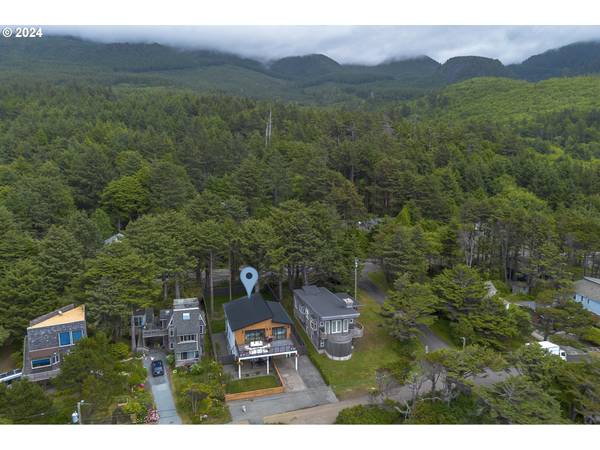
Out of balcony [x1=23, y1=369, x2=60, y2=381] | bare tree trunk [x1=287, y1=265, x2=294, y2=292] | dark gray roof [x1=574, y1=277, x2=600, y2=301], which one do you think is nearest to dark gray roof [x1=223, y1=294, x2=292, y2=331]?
bare tree trunk [x1=287, y1=265, x2=294, y2=292]

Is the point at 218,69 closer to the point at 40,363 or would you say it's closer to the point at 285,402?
the point at 40,363

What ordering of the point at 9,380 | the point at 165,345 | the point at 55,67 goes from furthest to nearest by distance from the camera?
the point at 55,67 < the point at 165,345 < the point at 9,380

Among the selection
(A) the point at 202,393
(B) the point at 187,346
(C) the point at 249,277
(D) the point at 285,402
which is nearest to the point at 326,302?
(C) the point at 249,277

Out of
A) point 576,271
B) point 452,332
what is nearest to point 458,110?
point 576,271

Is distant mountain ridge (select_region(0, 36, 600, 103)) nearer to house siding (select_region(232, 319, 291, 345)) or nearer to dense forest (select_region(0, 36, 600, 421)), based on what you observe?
dense forest (select_region(0, 36, 600, 421))

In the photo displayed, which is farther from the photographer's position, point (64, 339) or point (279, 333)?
point (279, 333)

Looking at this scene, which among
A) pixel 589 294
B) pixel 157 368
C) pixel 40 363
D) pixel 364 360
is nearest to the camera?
pixel 40 363

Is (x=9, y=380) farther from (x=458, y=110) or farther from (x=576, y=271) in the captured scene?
(x=458, y=110)
